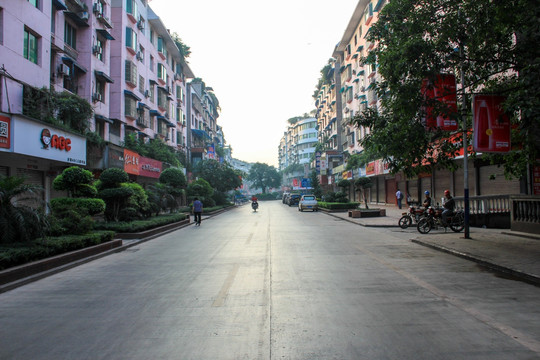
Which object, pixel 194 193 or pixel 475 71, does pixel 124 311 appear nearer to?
pixel 475 71

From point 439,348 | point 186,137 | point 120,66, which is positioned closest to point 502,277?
point 439,348

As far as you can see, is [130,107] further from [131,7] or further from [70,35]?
[131,7]

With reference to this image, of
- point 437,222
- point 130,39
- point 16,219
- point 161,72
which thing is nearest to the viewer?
point 16,219

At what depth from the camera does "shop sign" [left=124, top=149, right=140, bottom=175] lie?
26695mm

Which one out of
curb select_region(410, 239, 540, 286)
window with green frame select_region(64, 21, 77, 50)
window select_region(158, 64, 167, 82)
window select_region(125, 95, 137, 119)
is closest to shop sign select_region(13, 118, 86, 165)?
window with green frame select_region(64, 21, 77, 50)

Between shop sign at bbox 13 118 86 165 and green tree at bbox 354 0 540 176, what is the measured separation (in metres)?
13.3

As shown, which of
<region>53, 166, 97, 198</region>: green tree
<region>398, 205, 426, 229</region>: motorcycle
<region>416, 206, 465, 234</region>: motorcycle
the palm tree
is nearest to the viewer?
the palm tree

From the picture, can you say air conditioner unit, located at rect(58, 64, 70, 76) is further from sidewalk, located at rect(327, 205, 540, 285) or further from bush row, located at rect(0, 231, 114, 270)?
sidewalk, located at rect(327, 205, 540, 285)

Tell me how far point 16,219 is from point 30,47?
13.3 metres

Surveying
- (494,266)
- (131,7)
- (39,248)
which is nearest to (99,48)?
(131,7)

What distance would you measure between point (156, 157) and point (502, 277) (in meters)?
30.6

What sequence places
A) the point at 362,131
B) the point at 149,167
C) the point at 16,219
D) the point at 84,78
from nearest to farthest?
the point at 16,219, the point at 84,78, the point at 149,167, the point at 362,131

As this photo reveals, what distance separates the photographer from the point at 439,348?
12.7 ft

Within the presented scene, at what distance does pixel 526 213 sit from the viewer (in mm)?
13156
